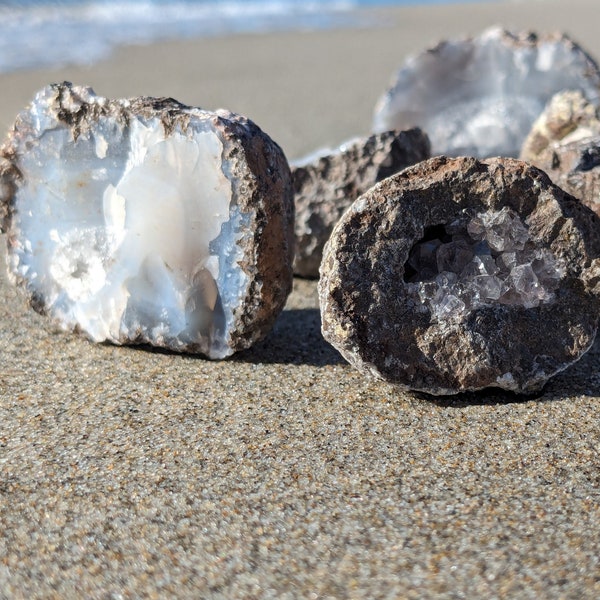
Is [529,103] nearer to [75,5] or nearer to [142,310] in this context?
[142,310]

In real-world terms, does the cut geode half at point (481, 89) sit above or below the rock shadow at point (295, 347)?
above

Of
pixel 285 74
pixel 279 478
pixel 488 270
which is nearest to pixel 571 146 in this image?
pixel 488 270

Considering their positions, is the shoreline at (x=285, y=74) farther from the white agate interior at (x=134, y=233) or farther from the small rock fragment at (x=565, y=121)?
the white agate interior at (x=134, y=233)

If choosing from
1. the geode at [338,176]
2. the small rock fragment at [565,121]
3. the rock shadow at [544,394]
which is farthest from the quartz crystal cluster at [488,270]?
the small rock fragment at [565,121]

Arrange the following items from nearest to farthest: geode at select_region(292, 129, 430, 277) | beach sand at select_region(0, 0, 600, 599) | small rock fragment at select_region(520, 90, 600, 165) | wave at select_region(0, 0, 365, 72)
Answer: beach sand at select_region(0, 0, 600, 599) < geode at select_region(292, 129, 430, 277) < small rock fragment at select_region(520, 90, 600, 165) < wave at select_region(0, 0, 365, 72)

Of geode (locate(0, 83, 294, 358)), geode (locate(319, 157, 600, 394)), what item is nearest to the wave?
geode (locate(0, 83, 294, 358))

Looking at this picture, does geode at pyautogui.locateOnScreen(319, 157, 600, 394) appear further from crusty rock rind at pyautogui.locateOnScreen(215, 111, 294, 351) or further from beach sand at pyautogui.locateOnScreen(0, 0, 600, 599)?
crusty rock rind at pyautogui.locateOnScreen(215, 111, 294, 351)
